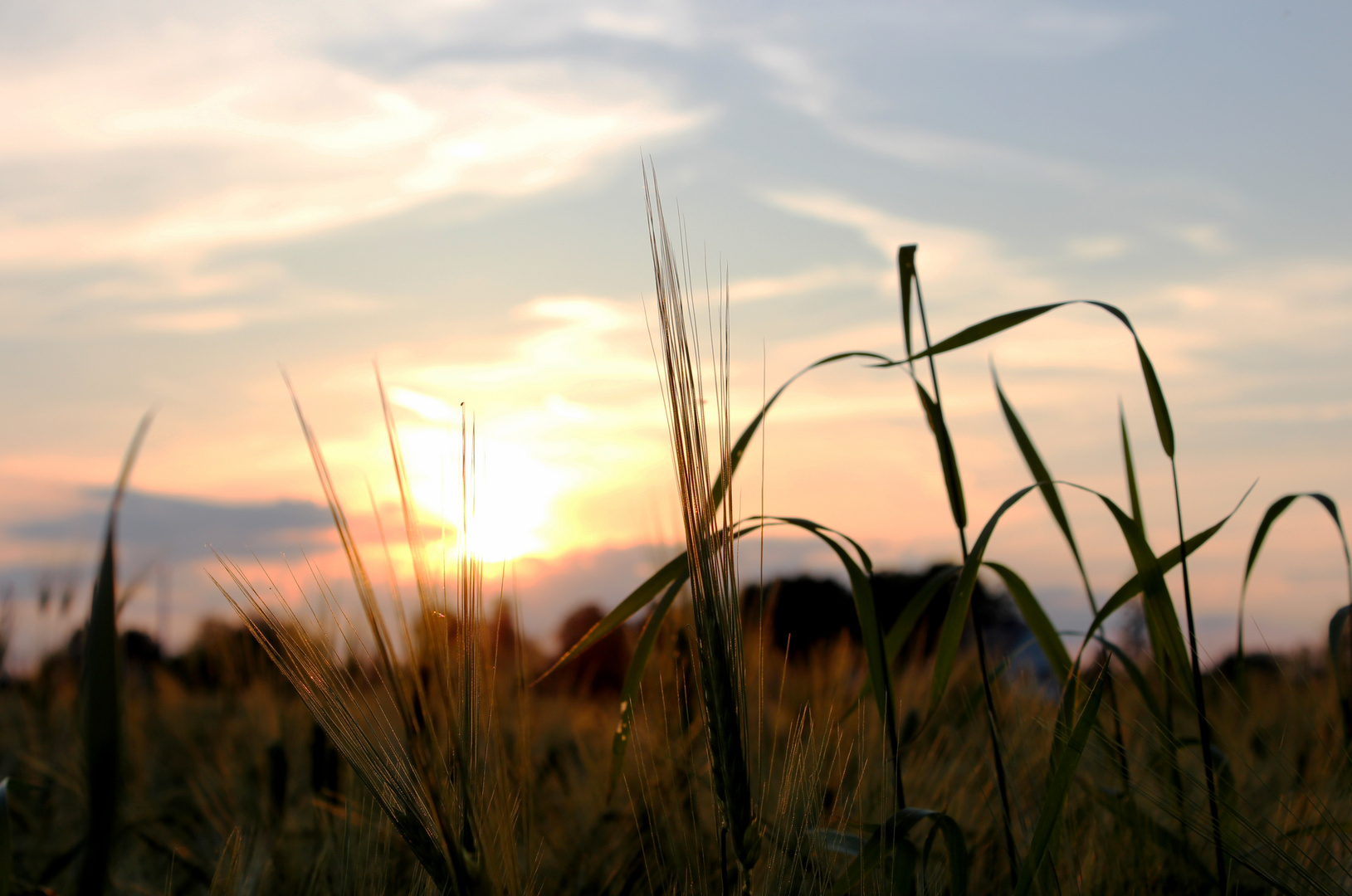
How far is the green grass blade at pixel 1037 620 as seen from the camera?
4.34ft

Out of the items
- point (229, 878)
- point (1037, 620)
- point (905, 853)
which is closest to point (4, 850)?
point (229, 878)

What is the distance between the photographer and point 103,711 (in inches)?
22.9

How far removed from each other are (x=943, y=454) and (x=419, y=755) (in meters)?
0.81

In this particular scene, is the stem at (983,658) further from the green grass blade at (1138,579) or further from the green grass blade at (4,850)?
the green grass blade at (4,850)

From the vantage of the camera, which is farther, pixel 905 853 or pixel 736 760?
pixel 905 853

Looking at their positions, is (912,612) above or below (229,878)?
above

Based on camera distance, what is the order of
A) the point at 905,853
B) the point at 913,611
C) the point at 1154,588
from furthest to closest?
1. the point at 913,611
2. the point at 1154,588
3. the point at 905,853

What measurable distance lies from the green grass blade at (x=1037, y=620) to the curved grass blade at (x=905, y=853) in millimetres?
331

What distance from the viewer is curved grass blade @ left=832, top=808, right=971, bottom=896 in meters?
1.05

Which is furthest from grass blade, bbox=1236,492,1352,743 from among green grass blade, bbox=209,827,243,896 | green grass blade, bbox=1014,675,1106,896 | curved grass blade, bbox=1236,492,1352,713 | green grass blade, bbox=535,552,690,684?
green grass blade, bbox=209,827,243,896

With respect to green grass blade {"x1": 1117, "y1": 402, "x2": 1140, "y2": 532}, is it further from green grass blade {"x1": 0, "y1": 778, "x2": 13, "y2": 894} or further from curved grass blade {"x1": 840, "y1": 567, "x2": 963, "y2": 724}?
green grass blade {"x1": 0, "y1": 778, "x2": 13, "y2": 894}

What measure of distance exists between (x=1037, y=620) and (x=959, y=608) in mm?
213

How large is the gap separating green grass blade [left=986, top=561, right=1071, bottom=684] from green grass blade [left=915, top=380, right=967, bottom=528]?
0.10m

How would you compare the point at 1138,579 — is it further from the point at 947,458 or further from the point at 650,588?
the point at 650,588
